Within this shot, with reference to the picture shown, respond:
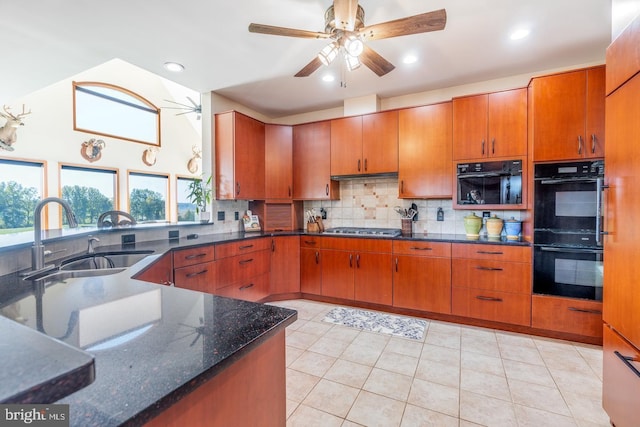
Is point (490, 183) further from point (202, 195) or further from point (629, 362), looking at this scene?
point (202, 195)

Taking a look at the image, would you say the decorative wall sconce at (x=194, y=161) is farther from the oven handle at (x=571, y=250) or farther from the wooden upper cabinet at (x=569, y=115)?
the oven handle at (x=571, y=250)

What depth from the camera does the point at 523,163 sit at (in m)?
2.75

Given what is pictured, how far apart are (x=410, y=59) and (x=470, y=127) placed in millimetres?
948

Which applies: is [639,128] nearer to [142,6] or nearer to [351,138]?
[351,138]

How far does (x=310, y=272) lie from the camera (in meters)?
3.60

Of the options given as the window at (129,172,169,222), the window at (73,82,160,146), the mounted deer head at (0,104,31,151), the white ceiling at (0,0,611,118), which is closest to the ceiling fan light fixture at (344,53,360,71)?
the white ceiling at (0,0,611,118)

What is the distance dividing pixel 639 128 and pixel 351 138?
2.61 m

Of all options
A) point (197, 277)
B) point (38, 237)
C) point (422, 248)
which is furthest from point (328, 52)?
point (197, 277)

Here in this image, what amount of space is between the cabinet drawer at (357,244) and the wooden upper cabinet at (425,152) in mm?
633

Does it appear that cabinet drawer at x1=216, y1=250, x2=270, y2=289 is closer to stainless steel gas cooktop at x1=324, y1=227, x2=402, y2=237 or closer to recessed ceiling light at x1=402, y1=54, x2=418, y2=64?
stainless steel gas cooktop at x1=324, y1=227, x2=402, y2=237

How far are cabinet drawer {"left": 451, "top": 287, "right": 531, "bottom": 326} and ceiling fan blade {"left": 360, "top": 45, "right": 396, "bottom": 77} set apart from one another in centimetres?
219

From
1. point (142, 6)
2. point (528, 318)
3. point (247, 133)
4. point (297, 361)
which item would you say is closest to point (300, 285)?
point (297, 361)

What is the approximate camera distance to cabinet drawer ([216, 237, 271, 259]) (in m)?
2.91

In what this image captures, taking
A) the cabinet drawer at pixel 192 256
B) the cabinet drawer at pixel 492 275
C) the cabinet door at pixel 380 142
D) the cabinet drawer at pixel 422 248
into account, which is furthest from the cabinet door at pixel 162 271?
the cabinet drawer at pixel 492 275
